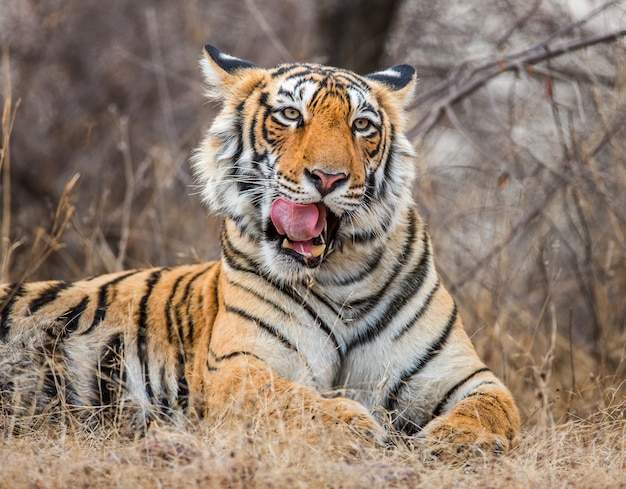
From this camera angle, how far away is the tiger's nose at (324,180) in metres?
3.08

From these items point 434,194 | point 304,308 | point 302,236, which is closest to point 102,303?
point 304,308

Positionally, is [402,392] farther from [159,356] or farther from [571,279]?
[571,279]

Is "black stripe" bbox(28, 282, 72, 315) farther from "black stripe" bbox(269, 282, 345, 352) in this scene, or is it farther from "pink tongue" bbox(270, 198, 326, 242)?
"pink tongue" bbox(270, 198, 326, 242)

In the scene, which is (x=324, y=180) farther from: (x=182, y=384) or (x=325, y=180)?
(x=182, y=384)

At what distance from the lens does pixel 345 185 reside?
10.3ft

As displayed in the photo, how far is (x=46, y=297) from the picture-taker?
3990mm

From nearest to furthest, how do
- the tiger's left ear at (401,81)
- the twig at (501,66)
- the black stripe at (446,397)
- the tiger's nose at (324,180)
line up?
the tiger's nose at (324,180) → the black stripe at (446,397) → the tiger's left ear at (401,81) → the twig at (501,66)

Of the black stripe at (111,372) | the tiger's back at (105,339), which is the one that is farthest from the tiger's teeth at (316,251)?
the black stripe at (111,372)

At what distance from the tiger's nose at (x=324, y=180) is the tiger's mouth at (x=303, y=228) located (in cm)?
9

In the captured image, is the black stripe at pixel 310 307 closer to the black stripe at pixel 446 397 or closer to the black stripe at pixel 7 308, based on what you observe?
the black stripe at pixel 446 397

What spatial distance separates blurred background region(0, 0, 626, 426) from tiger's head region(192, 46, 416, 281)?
1.37 metres

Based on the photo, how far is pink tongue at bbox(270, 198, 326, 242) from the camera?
315cm

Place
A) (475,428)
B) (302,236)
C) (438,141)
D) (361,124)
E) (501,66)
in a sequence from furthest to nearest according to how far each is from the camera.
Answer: (438,141) → (501,66) → (361,124) → (302,236) → (475,428)

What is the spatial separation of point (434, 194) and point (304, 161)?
11.6 ft
